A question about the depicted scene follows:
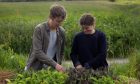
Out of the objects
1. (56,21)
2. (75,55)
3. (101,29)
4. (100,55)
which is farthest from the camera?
(101,29)

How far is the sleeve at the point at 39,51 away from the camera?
627cm

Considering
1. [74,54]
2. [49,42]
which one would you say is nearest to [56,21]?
[49,42]

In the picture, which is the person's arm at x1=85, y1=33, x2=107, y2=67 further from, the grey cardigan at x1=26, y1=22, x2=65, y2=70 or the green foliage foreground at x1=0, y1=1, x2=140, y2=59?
the green foliage foreground at x1=0, y1=1, x2=140, y2=59

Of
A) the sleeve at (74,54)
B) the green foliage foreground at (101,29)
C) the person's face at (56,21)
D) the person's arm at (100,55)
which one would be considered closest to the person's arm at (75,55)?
the sleeve at (74,54)

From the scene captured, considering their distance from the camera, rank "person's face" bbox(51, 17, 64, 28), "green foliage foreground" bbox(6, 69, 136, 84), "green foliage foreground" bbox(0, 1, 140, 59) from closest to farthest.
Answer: "green foliage foreground" bbox(6, 69, 136, 84)
"person's face" bbox(51, 17, 64, 28)
"green foliage foreground" bbox(0, 1, 140, 59)

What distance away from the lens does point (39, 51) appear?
6383 mm

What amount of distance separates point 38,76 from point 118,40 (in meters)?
9.00

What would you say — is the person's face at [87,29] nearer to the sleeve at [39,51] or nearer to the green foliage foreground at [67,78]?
the sleeve at [39,51]

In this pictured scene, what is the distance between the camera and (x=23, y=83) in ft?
18.3

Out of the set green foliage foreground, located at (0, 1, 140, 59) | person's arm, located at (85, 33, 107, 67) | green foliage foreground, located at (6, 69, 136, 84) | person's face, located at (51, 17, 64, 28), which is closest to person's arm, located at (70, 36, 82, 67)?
person's arm, located at (85, 33, 107, 67)

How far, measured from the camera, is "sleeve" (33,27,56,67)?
247 inches

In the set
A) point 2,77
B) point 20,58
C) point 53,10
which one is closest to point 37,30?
point 53,10

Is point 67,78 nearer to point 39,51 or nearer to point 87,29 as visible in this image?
point 39,51

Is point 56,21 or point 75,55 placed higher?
point 56,21
